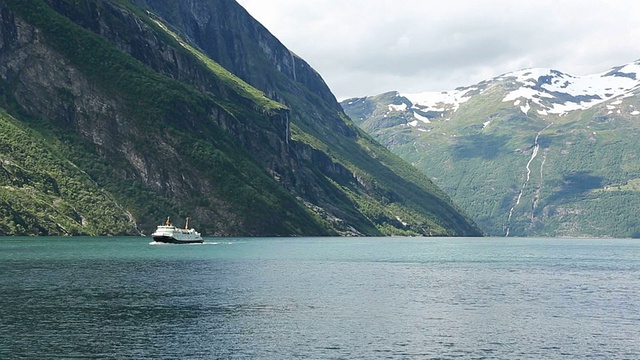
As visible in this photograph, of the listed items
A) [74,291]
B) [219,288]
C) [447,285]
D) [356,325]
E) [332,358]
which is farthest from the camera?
[447,285]

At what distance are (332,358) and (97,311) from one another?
3697cm

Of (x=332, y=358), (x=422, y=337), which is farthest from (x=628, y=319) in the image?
(x=332, y=358)

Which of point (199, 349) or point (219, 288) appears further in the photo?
point (219, 288)

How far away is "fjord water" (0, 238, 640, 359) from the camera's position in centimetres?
7569

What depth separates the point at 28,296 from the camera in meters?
106

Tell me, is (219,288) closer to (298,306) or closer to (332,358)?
(298,306)

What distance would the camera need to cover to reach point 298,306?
105688mm

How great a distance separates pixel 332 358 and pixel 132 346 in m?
19.6

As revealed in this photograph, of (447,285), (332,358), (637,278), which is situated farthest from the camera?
(637,278)

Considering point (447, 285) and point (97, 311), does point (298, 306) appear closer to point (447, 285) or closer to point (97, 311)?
point (97, 311)

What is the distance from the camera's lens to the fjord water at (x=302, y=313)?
248 ft

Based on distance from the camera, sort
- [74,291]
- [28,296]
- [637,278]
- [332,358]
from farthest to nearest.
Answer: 1. [637,278]
2. [74,291]
3. [28,296]
4. [332,358]

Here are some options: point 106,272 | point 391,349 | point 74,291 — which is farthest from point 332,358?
point 106,272

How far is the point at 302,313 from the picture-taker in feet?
325
